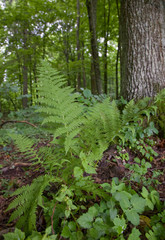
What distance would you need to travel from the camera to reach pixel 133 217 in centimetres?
102

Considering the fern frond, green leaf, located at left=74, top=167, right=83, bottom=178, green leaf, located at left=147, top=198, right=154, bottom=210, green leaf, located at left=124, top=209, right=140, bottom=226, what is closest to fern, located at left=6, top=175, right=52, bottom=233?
green leaf, located at left=74, top=167, right=83, bottom=178

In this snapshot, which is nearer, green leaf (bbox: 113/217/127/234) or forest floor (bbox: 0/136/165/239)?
green leaf (bbox: 113/217/127/234)

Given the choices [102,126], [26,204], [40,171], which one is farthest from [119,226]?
[40,171]

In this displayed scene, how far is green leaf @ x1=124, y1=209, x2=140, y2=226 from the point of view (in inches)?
39.4

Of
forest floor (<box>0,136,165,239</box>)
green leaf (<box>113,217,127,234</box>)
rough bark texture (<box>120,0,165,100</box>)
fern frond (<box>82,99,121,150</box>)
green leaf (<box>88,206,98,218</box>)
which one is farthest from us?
rough bark texture (<box>120,0,165,100</box>)

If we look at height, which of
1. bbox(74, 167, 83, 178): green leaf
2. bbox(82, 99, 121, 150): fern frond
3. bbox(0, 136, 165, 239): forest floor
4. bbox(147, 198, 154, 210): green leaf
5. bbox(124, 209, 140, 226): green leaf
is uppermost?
bbox(82, 99, 121, 150): fern frond

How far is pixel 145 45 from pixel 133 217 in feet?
8.74

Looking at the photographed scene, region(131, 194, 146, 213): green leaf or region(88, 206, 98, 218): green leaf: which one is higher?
region(131, 194, 146, 213): green leaf

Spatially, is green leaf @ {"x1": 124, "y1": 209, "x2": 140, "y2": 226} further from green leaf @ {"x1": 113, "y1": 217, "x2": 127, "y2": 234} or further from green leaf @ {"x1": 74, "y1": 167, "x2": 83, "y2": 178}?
green leaf @ {"x1": 74, "y1": 167, "x2": 83, "y2": 178}

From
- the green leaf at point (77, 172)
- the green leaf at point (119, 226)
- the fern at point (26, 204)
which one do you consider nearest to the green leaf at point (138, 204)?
the green leaf at point (119, 226)

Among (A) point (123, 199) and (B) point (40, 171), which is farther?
(B) point (40, 171)

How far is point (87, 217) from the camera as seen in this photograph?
1.04 metres

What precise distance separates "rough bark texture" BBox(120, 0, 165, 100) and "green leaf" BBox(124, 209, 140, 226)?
1.99m

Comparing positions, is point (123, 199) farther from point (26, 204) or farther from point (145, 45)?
point (145, 45)
